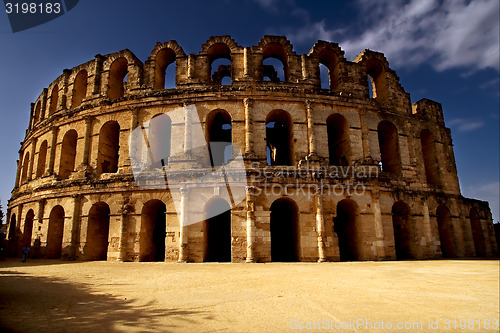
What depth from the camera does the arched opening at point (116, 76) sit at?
17859 millimetres

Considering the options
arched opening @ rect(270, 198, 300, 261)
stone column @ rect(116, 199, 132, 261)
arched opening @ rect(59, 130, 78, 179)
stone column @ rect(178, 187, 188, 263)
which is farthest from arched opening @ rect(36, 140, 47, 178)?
arched opening @ rect(270, 198, 300, 261)

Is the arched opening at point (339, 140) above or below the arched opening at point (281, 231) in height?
above

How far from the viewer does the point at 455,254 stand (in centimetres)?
1698

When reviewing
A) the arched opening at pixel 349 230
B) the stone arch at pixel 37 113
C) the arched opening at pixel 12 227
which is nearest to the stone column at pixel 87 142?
the stone arch at pixel 37 113

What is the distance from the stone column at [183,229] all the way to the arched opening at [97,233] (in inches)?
199

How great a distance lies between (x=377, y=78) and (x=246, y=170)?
11.5 m

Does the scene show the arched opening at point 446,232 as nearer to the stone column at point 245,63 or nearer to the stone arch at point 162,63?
the stone column at point 245,63

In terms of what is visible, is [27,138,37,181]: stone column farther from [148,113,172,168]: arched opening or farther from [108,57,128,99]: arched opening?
[148,113,172,168]: arched opening

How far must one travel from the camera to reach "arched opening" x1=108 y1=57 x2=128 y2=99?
17.9m

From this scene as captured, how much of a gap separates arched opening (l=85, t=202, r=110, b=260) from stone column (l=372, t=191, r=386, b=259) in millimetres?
14650

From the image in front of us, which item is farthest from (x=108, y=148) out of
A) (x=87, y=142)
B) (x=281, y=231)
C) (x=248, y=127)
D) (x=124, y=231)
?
(x=281, y=231)

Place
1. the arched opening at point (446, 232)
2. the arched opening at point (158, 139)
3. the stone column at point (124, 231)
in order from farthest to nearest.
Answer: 1. the arched opening at point (446, 232)
2. the arched opening at point (158, 139)
3. the stone column at point (124, 231)

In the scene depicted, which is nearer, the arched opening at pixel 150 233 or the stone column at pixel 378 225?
the stone column at pixel 378 225

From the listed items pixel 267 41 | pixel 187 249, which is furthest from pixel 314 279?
pixel 267 41
